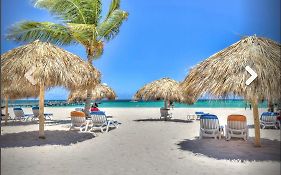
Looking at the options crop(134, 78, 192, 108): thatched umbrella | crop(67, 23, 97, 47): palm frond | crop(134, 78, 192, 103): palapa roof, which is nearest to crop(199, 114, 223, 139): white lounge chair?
crop(134, 78, 192, 108): thatched umbrella

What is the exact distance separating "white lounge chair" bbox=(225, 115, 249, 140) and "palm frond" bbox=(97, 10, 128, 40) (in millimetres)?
8215

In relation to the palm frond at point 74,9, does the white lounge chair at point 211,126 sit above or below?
below

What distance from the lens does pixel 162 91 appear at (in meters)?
15.4

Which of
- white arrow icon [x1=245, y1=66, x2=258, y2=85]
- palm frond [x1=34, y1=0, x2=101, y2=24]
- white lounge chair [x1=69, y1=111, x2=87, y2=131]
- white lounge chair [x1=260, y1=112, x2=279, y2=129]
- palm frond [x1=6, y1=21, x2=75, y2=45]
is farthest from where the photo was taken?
palm frond [x1=34, y1=0, x2=101, y2=24]

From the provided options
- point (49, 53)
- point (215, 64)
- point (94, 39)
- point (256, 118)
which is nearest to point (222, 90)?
point (215, 64)

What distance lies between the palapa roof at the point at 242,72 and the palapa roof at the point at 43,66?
291cm

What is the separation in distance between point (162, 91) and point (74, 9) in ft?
18.2

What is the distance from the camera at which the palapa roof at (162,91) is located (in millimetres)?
15336

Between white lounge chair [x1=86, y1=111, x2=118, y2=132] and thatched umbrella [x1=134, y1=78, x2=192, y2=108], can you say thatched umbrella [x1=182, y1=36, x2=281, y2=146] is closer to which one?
white lounge chair [x1=86, y1=111, x2=118, y2=132]

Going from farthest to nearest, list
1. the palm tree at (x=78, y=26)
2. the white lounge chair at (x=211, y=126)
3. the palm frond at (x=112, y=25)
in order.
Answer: the palm frond at (x=112, y=25) → the palm tree at (x=78, y=26) → the white lounge chair at (x=211, y=126)

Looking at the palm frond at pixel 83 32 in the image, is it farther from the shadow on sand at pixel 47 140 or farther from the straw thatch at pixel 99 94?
the straw thatch at pixel 99 94

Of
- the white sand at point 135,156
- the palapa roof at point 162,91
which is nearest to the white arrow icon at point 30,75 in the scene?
the white sand at point 135,156

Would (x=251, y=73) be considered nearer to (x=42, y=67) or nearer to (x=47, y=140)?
(x=42, y=67)

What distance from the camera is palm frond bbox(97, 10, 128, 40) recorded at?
1449 centimetres
